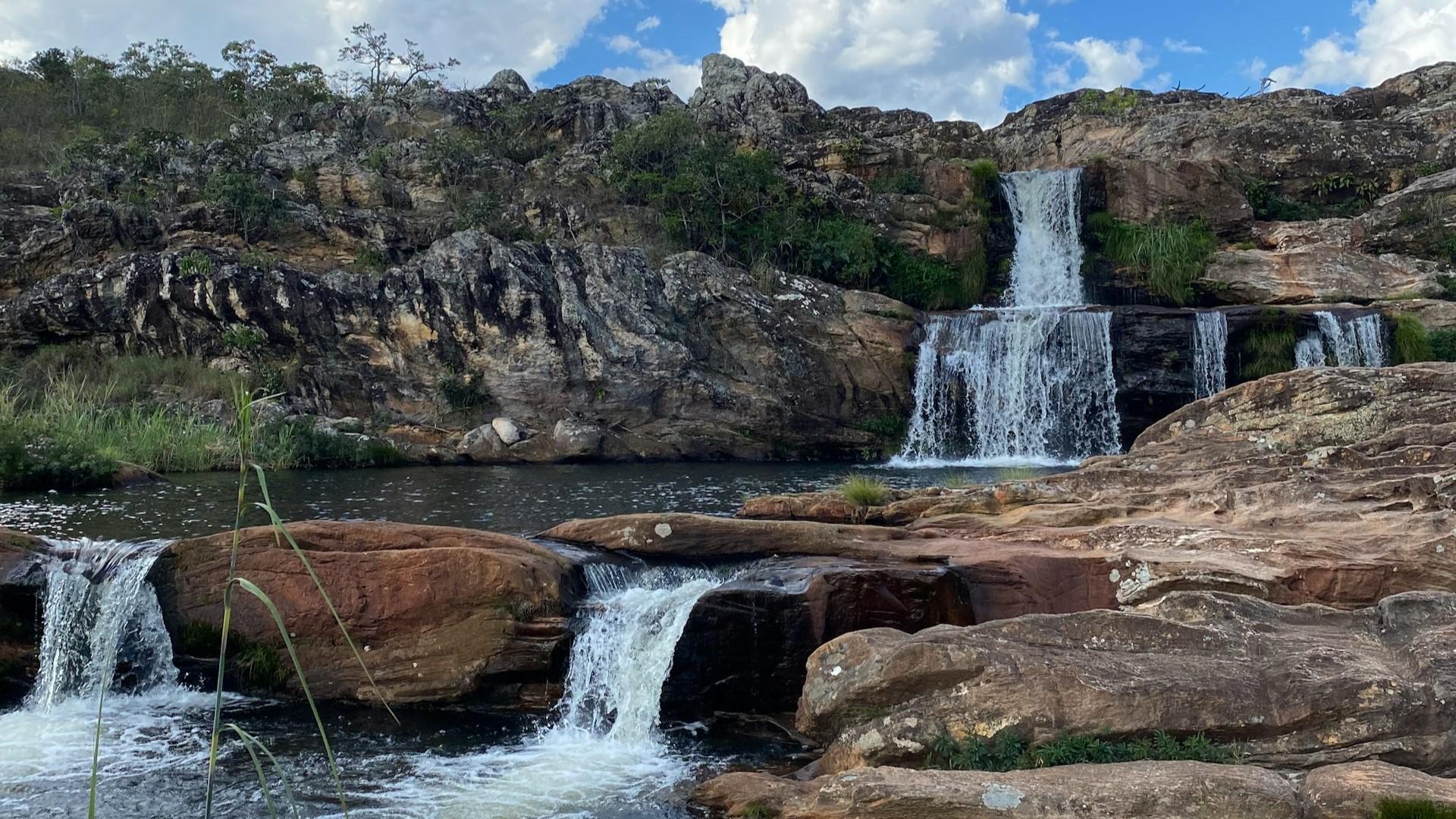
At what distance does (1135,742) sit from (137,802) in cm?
647

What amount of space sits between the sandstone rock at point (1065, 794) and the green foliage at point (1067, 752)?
0.92 feet

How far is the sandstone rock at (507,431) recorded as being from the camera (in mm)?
24781

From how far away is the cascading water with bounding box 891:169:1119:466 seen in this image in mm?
23781

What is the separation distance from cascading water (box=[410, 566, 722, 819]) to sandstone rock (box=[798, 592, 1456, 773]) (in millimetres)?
1595

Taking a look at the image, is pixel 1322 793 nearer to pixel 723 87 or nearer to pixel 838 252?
pixel 838 252

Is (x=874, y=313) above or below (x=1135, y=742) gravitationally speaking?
above

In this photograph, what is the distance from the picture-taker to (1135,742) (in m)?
6.00

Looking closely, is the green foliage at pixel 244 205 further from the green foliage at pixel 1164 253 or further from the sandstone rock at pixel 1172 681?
the sandstone rock at pixel 1172 681

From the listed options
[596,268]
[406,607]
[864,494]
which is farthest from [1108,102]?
[406,607]

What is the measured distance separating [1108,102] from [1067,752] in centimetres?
3989

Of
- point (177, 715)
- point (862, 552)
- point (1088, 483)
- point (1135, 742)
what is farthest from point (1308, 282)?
point (177, 715)

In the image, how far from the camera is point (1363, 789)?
495 centimetres

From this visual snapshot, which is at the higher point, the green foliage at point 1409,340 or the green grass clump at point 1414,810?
the green foliage at point 1409,340

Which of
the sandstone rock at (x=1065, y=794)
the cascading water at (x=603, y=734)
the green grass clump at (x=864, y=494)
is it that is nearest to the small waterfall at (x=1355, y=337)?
the green grass clump at (x=864, y=494)
